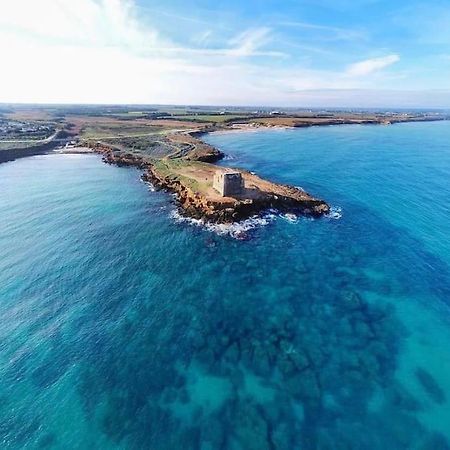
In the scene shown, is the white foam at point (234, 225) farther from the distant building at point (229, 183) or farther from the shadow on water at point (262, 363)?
the shadow on water at point (262, 363)

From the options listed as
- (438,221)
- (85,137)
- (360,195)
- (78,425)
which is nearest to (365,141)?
(360,195)

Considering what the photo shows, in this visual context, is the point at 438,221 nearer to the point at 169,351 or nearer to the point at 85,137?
the point at 169,351

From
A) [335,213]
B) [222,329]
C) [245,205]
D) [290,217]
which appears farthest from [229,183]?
[222,329]

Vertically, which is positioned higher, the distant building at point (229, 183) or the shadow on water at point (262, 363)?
the distant building at point (229, 183)

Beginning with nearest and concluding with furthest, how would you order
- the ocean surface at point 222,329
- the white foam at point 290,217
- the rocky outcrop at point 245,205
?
the ocean surface at point 222,329
the rocky outcrop at point 245,205
the white foam at point 290,217

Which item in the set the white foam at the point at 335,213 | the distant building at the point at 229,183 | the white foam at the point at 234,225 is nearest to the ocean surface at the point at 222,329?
the white foam at the point at 335,213

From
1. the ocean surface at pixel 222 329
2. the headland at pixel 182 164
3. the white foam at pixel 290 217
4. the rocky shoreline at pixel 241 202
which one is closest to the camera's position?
the ocean surface at pixel 222 329

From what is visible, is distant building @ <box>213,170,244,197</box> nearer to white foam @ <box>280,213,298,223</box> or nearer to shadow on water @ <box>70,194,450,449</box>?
white foam @ <box>280,213,298,223</box>

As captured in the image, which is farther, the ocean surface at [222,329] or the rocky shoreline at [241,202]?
the rocky shoreline at [241,202]
